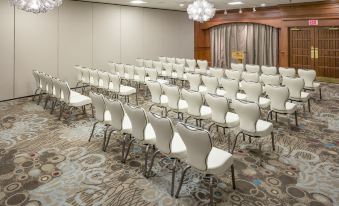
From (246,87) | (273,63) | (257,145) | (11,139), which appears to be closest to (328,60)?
(273,63)

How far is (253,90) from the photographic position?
6406 mm

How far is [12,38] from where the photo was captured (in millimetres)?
9344

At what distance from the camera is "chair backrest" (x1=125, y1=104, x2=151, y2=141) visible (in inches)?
162

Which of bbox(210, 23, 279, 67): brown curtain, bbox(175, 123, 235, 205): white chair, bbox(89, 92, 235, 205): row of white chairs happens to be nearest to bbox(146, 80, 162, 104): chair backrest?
bbox(89, 92, 235, 205): row of white chairs

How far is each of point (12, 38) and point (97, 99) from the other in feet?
19.7

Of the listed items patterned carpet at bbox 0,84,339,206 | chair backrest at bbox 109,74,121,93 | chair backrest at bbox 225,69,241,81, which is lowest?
patterned carpet at bbox 0,84,339,206

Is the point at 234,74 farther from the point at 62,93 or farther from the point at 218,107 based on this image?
the point at 62,93

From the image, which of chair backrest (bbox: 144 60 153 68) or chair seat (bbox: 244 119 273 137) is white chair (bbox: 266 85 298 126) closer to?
chair seat (bbox: 244 119 273 137)

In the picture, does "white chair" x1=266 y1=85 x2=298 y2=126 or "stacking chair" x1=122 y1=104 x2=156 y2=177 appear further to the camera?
"white chair" x1=266 y1=85 x2=298 y2=126

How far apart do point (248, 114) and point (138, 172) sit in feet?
6.30

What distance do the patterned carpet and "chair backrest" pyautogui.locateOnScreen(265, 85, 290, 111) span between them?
1.76 feet

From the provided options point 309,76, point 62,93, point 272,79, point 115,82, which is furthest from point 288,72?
point 62,93

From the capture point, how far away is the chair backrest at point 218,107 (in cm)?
496

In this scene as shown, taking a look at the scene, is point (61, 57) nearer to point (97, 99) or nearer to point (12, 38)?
point (12, 38)
